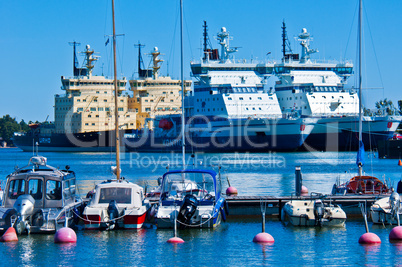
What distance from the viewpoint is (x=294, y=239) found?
58.8 feet

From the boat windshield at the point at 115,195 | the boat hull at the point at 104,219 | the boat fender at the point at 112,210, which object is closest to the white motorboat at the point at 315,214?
the boat hull at the point at 104,219

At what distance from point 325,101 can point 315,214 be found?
5315 centimetres

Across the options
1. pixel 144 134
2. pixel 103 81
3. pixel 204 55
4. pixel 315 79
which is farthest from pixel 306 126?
pixel 103 81

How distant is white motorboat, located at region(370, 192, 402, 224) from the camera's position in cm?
1870

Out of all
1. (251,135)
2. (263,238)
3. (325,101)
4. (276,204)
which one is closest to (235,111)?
(251,135)

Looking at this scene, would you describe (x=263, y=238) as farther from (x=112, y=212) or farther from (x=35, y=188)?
(x=35, y=188)

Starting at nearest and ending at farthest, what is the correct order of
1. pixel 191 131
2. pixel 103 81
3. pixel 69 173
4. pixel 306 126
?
pixel 69 173, pixel 306 126, pixel 191 131, pixel 103 81

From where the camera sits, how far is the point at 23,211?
694 inches

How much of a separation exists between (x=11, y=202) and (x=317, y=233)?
838 cm

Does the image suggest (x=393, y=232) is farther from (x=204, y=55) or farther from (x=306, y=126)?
(x=204, y=55)

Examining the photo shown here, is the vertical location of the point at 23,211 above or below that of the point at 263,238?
above

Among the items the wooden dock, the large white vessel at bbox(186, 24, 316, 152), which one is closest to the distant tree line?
the large white vessel at bbox(186, 24, 316, 152)

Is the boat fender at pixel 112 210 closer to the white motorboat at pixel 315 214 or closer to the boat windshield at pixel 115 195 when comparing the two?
the boat windshield at pixel 115 195

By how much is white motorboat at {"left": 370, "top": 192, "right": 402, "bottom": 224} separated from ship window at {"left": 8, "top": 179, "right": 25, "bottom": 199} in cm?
982
